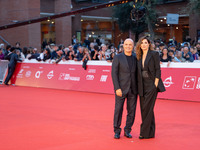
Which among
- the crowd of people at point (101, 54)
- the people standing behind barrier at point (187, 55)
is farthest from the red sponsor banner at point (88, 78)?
the people standing behind barrier at point (187, 55)

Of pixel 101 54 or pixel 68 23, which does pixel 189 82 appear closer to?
pixel 101 54

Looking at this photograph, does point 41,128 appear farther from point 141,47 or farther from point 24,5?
point 24,5

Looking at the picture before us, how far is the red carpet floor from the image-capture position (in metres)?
5.87


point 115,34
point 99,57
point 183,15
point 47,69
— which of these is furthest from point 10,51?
point 115,34

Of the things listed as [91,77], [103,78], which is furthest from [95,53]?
[103,78]

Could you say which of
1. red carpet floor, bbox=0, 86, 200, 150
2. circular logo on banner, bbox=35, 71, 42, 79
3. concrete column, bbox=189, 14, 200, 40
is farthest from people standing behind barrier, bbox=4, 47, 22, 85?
concrete column, bbox=189, 14, 200, 40

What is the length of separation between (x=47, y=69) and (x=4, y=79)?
3118 millimetres

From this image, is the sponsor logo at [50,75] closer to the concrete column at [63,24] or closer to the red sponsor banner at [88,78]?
the red sponsor banner at [88,78]

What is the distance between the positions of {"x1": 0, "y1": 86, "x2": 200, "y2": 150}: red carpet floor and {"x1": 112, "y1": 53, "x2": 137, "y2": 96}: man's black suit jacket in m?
1.00

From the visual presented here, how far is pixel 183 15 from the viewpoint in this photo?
3509 cm

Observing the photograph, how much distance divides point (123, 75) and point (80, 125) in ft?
6.25

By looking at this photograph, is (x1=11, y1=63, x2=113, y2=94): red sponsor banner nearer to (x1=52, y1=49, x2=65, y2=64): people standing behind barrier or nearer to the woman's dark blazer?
(x1=52, y1=49, x2=65, y2=64): people standing behind barrier

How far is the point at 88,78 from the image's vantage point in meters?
13.9

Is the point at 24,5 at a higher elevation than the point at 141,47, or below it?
higher
